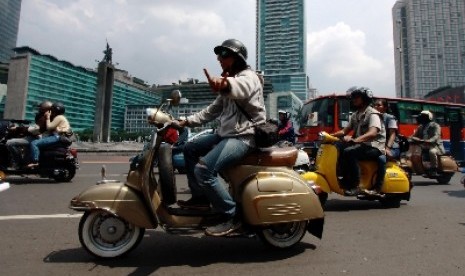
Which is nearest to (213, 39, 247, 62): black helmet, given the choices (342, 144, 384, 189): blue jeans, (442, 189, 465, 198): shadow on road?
(342, 144, 384, 189): blue jeans

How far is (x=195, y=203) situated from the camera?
3.44 meters

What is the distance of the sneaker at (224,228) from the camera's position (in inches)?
122

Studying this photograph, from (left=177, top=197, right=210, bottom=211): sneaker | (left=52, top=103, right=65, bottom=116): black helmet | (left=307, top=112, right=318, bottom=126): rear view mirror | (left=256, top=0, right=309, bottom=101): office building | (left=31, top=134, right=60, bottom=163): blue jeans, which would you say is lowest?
(left=177, top=197, right=210, bottom=211): sneaker

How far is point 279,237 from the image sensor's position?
11.3ft

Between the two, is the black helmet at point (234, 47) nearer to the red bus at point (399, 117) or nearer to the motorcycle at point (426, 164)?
the motorcycle at point (426, 164)

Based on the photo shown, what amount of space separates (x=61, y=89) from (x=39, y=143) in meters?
130

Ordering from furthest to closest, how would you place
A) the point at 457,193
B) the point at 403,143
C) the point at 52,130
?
the point at 52,130 → the point at 457,193 → the point at 403,143

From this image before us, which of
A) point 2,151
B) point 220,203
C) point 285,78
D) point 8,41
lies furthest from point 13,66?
point 220,203

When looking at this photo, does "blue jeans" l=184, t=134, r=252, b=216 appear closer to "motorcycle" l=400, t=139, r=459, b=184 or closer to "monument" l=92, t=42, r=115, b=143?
"motorcycle" l=400, t=139, r=459, b=184

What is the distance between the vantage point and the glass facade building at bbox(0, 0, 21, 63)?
14625 cm

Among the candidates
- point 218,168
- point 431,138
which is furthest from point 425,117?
point 218,168

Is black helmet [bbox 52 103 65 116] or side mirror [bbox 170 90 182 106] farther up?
black helmet [bbox 52 103 65 116]

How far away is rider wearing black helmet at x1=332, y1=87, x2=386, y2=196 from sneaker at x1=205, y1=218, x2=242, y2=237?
111 inches

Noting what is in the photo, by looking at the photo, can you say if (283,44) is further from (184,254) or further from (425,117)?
(184,254)
